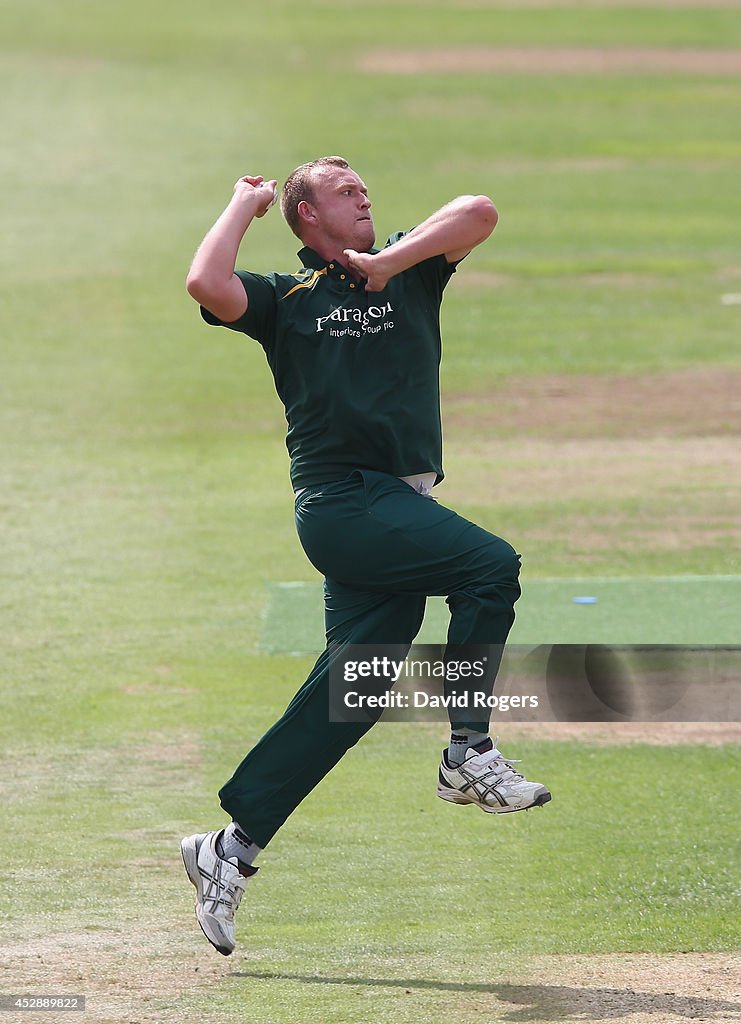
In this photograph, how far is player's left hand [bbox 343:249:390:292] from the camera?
6.01m

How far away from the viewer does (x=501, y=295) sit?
21453 millimetres

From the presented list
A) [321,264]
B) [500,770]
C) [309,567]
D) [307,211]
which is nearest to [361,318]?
[321,264]

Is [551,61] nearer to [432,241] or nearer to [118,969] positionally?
[432,241]

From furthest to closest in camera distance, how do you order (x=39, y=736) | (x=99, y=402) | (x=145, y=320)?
(x=145, y=320) < (x=99, y=402) < (x=39, y=736)

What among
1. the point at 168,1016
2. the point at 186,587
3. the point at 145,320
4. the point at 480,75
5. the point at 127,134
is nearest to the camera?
the point at 168,1016

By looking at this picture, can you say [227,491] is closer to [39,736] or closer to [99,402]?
[99,402]

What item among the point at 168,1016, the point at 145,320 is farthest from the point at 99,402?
the point at 168,1016

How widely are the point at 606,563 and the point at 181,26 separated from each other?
30.5 meters

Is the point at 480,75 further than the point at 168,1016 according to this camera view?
Yes

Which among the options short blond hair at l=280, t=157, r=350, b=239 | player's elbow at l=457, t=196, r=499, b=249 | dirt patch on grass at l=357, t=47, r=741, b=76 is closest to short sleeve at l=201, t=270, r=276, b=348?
short blond hair at l=280, t=157, r=350, b=239

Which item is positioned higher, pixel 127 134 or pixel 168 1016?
pixel 127 134

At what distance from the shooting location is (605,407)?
17.0 meters

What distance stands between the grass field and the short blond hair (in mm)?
2441

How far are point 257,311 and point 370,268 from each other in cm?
39
